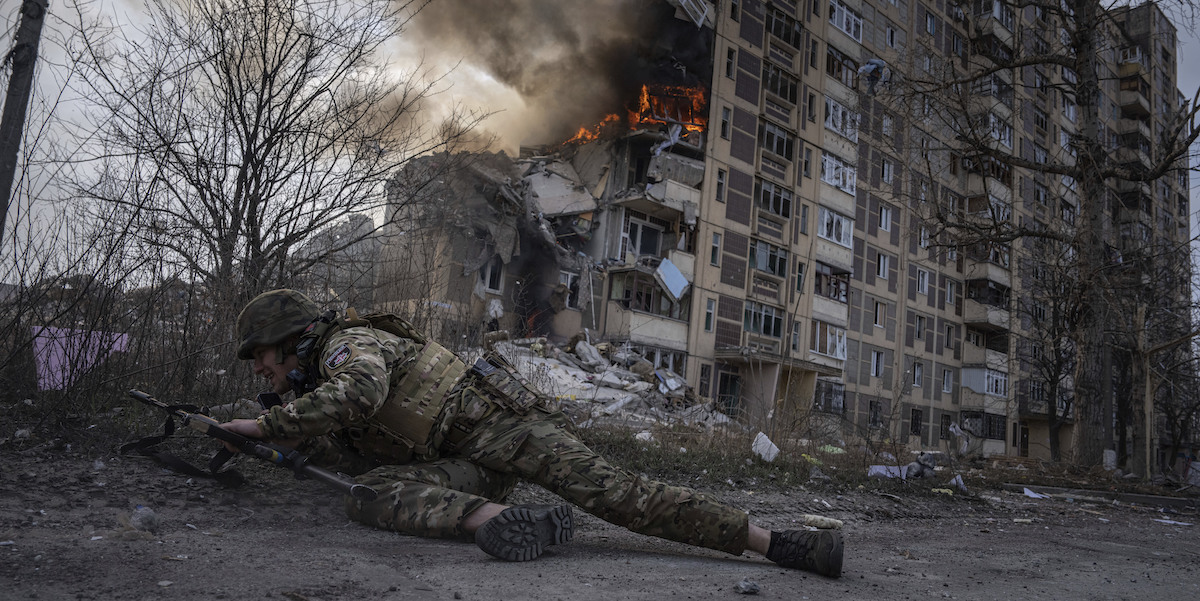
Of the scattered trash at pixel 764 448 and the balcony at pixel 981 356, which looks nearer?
the scattered trash at pixel 764 448

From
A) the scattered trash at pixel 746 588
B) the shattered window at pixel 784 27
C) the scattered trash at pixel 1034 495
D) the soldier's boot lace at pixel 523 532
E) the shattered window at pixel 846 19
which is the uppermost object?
the shattered window at pixel 846 19

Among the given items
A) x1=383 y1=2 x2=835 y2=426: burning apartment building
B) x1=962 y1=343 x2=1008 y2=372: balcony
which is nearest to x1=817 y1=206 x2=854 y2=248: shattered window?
x1=383 y1=2 x2=835 y2=426: burning apartment building

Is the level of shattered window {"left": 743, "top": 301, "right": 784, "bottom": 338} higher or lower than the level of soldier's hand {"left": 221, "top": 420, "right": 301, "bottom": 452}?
higher

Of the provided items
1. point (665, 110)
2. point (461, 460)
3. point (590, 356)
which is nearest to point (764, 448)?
point (461, 460)

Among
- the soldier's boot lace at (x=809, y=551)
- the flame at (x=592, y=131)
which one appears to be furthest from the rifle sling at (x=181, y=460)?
the flame at (x=592, y=131)

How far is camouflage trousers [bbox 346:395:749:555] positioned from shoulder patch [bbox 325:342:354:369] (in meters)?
0.51

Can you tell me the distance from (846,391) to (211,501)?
2877cm

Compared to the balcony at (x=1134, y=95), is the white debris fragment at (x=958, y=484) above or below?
below

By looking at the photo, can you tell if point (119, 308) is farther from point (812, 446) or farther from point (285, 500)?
point (812, 446)

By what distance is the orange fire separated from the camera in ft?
85.0

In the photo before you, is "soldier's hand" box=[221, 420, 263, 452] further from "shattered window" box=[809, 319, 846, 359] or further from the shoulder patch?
"shattered window" box=[809, 319, 846, 359]

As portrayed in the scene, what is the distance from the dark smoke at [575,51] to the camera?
2700 centimetres

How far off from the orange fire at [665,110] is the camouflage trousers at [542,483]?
23.3m

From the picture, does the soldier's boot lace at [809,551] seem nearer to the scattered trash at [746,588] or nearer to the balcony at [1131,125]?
the scattered trash at [746,588]
